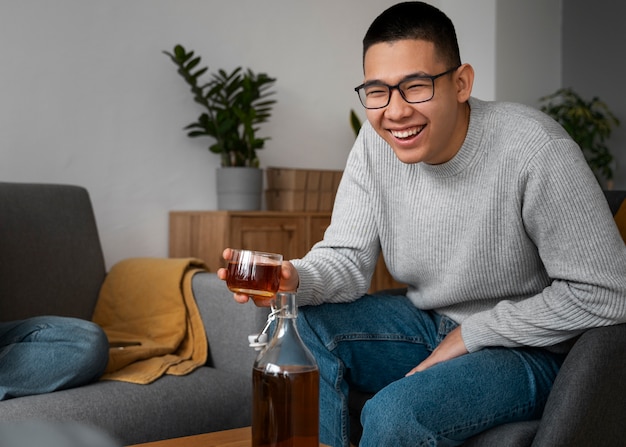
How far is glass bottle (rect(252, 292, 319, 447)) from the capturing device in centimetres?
109

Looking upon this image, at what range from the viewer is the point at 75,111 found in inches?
115

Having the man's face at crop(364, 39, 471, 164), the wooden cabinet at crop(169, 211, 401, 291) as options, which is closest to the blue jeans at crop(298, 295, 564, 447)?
the man's face at crop(364, 39, 471, 164)

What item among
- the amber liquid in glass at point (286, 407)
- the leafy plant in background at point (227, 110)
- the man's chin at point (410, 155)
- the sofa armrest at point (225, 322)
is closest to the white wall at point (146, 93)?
the leafy plant in background at point (227, 110)

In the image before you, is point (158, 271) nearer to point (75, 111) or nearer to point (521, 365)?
point (75, 111)

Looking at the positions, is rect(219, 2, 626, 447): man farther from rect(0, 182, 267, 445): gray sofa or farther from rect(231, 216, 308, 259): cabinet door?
rect(231, 216, 308, 259): cabinet door

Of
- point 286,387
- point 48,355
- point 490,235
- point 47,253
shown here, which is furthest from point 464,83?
point 47,253

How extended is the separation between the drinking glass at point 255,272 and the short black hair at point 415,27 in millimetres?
591

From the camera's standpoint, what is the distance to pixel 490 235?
1604 mm

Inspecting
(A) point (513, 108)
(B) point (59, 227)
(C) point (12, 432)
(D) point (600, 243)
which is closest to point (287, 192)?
(B) point (59, 227)

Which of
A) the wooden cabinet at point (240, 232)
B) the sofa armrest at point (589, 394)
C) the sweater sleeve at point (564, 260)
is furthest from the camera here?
the wooden cabinet at point (240, 232)

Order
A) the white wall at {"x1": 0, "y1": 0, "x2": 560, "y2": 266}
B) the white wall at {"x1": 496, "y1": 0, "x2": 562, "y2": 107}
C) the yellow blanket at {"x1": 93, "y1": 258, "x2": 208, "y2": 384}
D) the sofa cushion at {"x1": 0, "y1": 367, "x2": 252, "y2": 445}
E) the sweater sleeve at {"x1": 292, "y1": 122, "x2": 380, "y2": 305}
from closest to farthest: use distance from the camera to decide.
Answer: the sweater sleeve at {"x1": 292, "y1": 122, "x2": 380, "y2": 305}
the sofa cushion at {"x1": 0, "y1": 367, "x2": 252, "y2": 445}
the yellow blanket at {"x1": 93, "y1": 258, "x2": 208, "y2": 384}
the white wall at {"x1": 0, "y1": 0, "x2": 560, "y2": 266}
the white wall at {"x1": 496, "y1": 0, "x2": 562, "y2": 107}

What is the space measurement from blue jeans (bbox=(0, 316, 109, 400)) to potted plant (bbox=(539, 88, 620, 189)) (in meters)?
2.91

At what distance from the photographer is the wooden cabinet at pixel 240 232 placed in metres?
3.01

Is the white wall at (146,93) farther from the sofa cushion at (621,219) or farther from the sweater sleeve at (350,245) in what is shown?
the sofa cushion at (621,219)
